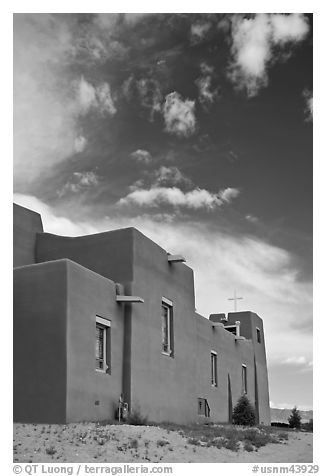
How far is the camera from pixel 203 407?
2230 centimetres

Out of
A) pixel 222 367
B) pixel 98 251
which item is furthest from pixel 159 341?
pixel 222 367

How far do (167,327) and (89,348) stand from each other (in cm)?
445

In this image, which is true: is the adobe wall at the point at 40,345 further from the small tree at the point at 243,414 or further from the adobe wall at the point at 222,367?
the small tree at the point at 243,414

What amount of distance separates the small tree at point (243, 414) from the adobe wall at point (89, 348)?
9.43 meters

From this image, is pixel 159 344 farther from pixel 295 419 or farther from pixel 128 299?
pixel 295 419

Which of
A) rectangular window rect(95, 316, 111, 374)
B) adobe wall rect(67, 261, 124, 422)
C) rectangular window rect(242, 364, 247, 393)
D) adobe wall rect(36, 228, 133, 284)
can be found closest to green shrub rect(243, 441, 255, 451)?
adobe wall rect(67, 261, 124, 422)

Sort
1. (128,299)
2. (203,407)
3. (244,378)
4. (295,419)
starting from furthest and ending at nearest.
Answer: (244,378) < (295,419) < (203,407) < (128,299)

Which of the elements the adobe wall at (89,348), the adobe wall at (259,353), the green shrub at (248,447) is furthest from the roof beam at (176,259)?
the adobe wall at (259,353)

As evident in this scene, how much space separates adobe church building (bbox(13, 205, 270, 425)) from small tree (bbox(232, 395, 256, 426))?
105 centimetres

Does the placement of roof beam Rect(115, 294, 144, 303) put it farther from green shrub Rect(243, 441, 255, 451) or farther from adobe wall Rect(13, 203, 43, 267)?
green shrub Rect(243, 441, 255, 451)

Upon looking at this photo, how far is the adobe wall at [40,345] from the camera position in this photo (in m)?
12.3

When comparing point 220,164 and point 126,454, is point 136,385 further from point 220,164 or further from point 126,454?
point 220,164

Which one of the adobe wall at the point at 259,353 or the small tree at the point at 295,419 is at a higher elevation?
the adobe wall at the point at 259,353
